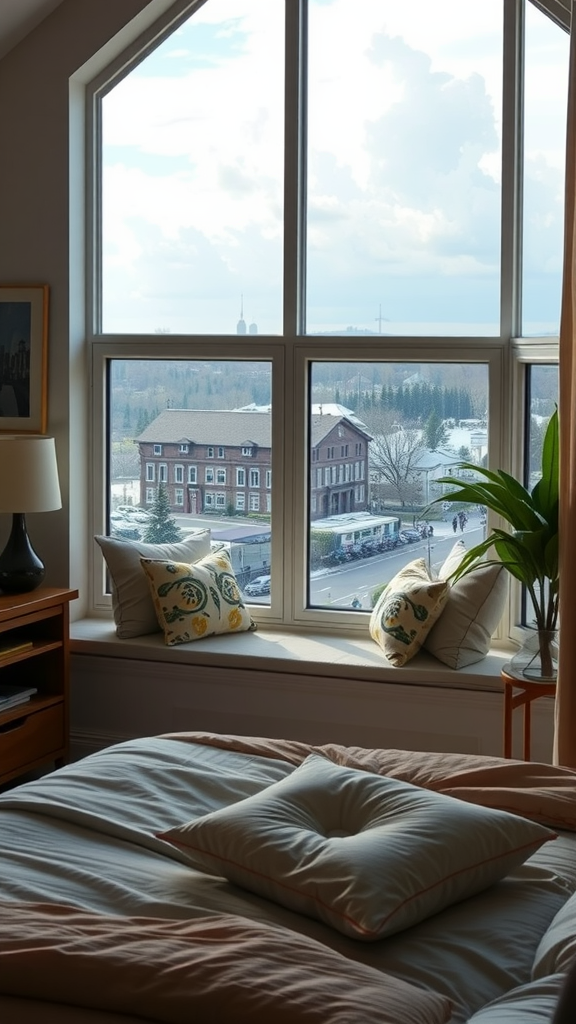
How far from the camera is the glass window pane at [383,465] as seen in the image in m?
4.11

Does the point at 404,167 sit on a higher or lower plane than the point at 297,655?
higher

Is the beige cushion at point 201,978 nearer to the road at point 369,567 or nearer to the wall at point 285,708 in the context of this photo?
the wall at point 285,708

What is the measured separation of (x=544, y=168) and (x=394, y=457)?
3.61ft

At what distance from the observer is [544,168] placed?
3877 mm

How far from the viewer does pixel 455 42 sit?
4004mm

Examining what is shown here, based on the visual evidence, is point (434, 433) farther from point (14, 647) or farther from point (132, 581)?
point (14, 647)

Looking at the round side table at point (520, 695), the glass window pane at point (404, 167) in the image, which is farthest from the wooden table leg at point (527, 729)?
the glass window pane at point (404, 167)

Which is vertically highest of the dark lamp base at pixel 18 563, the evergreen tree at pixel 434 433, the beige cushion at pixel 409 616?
the evergreen tree at pixel 434 433

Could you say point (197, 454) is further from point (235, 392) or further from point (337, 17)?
point (337, 17)

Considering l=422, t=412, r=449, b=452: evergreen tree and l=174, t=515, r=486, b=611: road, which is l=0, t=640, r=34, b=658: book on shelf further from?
l=422, t=412, r=449, b=452: evergreen tree

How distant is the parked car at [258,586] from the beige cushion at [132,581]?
26cm

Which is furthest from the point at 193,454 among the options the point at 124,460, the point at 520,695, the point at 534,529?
the point at 520,695

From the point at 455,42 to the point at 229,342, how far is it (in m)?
1.30

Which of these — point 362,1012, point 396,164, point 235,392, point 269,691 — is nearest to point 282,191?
point 396,164
